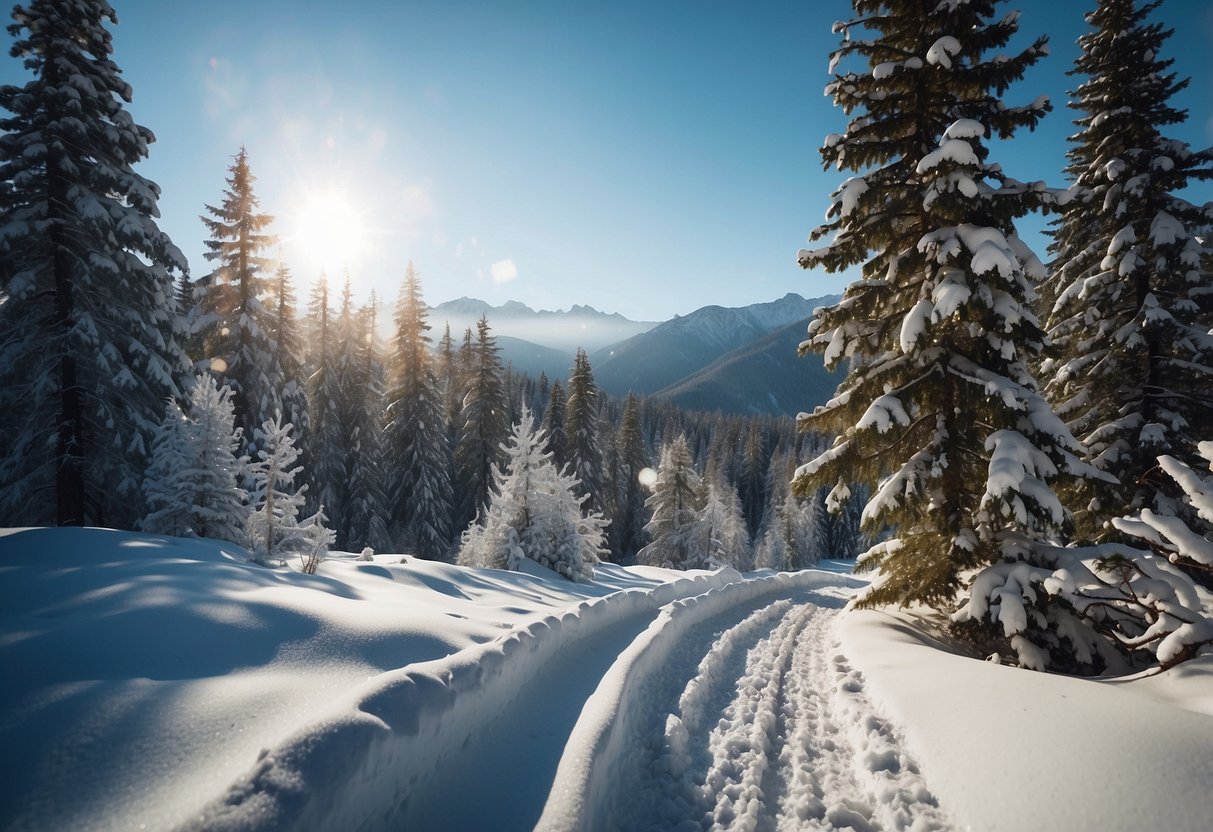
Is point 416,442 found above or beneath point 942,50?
beneath

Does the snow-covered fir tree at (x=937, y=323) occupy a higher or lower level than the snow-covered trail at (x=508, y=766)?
higher

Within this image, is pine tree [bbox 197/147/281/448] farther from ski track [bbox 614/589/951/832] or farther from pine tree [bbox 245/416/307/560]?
ski track [bbox 614/589/951/832]

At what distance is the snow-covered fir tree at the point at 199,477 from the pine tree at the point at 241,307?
9.37 meters

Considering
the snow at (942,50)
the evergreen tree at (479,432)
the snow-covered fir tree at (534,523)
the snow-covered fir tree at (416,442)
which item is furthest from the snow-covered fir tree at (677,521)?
the snow at (942,50)

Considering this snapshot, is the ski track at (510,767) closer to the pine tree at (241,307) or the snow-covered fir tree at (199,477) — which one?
the snow-covered fir tree at (199,477)

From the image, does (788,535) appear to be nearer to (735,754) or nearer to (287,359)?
(287,359)

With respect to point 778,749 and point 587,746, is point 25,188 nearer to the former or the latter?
point 587,746

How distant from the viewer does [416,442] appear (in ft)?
103

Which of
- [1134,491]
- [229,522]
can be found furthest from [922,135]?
[229,522]

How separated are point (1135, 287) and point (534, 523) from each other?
16.8m

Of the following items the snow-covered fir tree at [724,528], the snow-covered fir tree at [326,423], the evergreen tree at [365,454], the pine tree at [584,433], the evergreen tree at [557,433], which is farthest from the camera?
Answer: the evergreen tree at [557,433]

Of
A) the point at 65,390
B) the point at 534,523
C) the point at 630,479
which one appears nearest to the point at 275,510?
the point at 65,390

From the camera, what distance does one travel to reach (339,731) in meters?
3.15

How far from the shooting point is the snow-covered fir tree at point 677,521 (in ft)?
116
